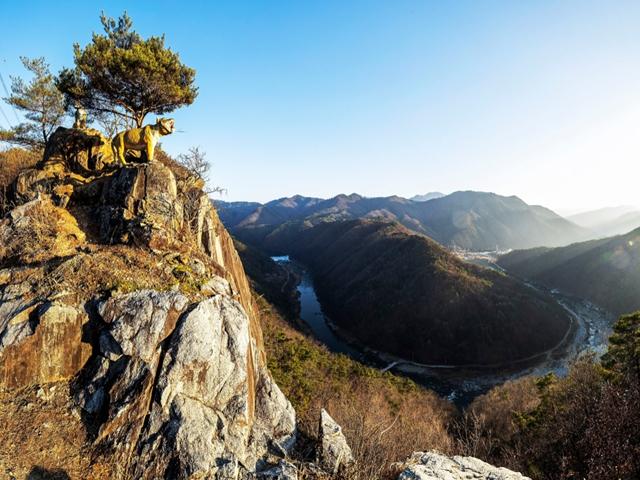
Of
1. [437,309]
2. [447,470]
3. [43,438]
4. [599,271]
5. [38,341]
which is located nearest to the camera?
[43,438]

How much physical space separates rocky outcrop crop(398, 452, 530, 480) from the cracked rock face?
362 centimetres

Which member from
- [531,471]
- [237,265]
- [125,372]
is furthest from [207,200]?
[531,471]

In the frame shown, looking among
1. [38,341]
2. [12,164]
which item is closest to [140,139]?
[38,341]

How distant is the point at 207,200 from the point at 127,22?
991cm

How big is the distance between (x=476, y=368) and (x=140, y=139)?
245ft

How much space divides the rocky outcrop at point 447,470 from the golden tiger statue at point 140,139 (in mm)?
14948

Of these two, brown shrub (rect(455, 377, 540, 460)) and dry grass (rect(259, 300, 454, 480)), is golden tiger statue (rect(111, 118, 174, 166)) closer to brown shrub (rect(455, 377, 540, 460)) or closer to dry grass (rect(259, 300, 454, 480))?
dry grass (rect(259, 300, 454, 480))

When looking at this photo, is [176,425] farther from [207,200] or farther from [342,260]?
[342,260]

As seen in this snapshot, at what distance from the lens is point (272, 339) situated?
1420 inches

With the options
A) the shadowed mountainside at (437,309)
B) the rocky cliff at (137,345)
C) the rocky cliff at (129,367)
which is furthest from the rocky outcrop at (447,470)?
the shadowed mountainside at (437,309)

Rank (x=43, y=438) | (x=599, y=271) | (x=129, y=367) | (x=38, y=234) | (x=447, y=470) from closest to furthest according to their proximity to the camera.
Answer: (x=43, y=438) < (x=129, y=367) < (x=447, y=470) < (x=38, y=234) < (x=599, y=271)

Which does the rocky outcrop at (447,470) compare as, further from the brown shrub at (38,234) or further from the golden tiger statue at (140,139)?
the golden tiger statue at (140,139)

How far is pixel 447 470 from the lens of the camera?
8562 mm

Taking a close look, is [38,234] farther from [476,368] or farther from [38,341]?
[476,368]
